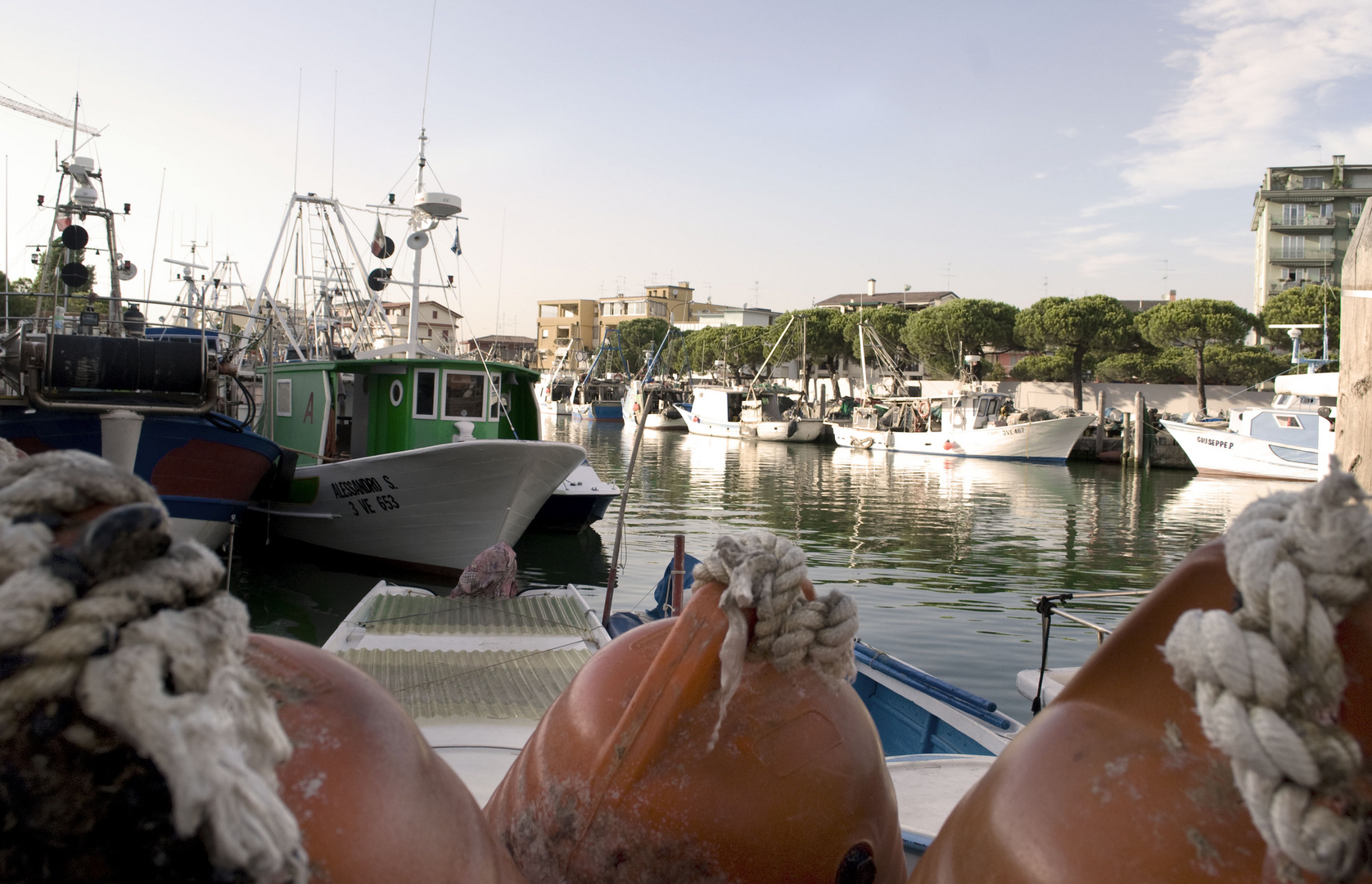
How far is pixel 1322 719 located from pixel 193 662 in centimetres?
138

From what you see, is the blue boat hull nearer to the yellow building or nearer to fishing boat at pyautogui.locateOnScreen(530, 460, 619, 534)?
fishing boat at pyautogui.locateOnScreen(530, 460, 619, 534)

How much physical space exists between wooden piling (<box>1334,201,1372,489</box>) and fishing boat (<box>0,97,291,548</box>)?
11.8m

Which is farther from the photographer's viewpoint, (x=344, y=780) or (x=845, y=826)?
(x=845, y=826)

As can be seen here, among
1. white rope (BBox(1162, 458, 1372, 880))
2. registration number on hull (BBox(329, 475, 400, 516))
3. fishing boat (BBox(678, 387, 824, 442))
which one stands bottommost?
registration number on hull (BBox(329, 475, 400, 516))

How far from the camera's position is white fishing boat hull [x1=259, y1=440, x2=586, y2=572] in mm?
13406

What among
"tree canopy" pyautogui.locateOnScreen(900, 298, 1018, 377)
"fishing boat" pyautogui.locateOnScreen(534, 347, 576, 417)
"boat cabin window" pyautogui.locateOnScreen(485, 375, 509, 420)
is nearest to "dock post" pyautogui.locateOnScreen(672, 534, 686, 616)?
"boat cabin window" pyautogui.locateOnScreen(485, 375, 509, 420)

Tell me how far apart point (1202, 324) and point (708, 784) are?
52.8m

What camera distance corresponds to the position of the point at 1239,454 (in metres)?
31.9

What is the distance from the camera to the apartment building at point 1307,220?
7031 cm

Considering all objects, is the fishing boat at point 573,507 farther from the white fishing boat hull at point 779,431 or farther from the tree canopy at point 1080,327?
the tree canopy at point 1080,327

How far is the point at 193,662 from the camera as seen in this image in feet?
3.32

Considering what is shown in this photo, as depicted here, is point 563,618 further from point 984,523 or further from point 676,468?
point 676,468

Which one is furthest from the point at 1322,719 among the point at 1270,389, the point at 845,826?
the point at 1270,389

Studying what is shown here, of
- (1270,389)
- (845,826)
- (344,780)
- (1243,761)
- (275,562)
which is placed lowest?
(275,562)
